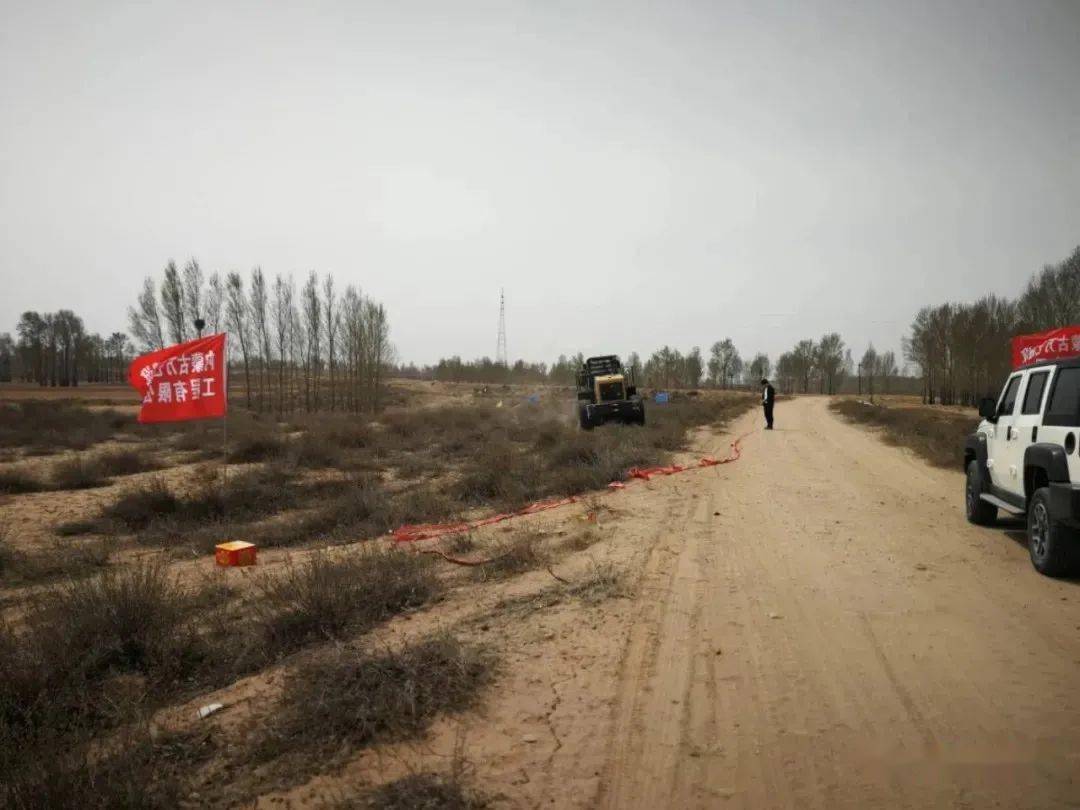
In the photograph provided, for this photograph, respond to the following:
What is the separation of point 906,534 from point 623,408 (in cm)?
1594

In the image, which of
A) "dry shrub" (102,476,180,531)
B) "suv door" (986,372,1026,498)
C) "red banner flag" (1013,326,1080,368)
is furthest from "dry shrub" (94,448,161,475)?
"red banner flag" (1013,326,1080,368)

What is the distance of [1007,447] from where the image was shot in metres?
7.14

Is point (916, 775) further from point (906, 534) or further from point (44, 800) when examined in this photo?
point (906, 534)

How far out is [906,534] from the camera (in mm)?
7820

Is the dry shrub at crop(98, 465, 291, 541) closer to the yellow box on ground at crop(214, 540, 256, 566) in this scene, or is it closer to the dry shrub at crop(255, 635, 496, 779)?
the yellow box on ground at crop(214, 540, 256, 566)

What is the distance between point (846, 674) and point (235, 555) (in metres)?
7.60

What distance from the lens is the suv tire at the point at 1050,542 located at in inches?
229

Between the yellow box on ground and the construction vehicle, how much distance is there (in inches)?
644

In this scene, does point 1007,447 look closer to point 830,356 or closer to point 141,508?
point 141,508

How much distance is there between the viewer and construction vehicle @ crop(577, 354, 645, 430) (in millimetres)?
23531

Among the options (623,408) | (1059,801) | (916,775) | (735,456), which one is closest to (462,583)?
(916,775)

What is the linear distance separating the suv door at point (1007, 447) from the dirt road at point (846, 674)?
819mm

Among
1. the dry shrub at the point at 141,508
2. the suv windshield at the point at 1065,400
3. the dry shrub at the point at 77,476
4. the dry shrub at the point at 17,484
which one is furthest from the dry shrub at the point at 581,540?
the dry shrub at the point at 17,484

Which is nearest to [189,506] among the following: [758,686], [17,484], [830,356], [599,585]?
[17,484]
